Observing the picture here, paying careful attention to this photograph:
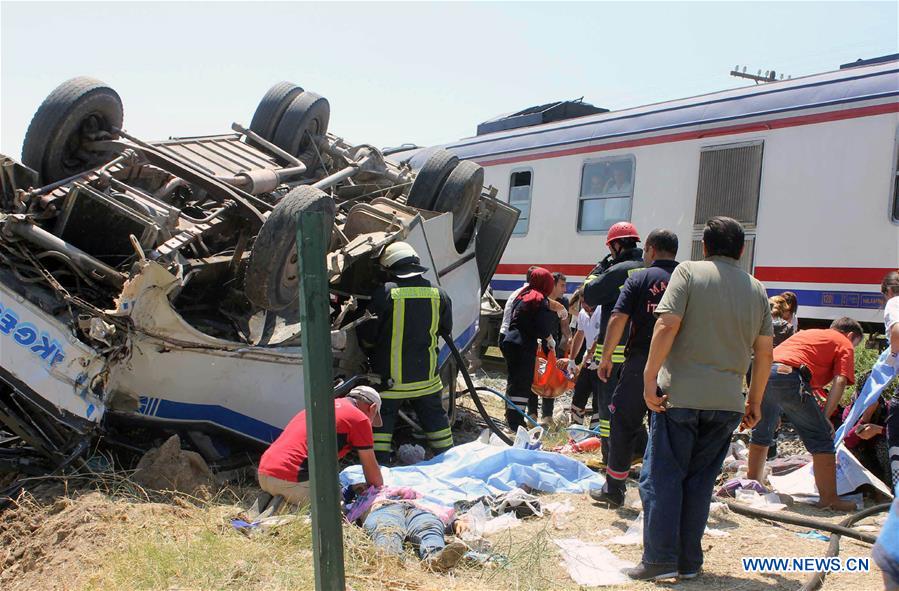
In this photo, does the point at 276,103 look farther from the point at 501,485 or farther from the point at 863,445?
the point at 863,445

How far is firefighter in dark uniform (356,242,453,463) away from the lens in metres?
5.27

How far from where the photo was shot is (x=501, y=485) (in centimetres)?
479

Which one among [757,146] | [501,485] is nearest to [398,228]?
[501,485]

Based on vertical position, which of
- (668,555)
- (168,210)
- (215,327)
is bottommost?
(668,555)

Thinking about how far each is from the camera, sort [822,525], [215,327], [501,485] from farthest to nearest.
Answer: [215,327] → [501,485] → [822,525]

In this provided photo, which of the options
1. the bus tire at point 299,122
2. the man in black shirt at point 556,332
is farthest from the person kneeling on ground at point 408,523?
the bus tire at point 299,122

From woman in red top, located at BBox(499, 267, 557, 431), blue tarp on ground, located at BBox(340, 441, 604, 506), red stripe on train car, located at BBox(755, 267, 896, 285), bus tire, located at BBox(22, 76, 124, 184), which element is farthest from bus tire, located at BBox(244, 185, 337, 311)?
red stripe on train car, located at BBox(755, 267, 896, 285)

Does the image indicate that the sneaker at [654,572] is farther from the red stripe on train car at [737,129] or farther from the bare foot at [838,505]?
the red stripe on train car at [737,129]

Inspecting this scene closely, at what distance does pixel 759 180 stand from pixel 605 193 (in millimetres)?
1847

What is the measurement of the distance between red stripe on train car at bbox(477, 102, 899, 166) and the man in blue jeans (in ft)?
14.0

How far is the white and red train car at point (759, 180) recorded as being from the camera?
23.0 feet

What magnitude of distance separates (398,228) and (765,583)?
3152 millimetres

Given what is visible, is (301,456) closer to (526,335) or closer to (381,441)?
(381,441)

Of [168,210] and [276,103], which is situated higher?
[276,103]
